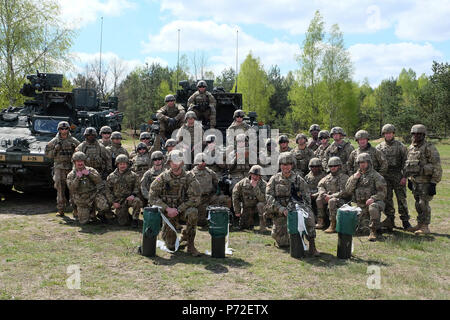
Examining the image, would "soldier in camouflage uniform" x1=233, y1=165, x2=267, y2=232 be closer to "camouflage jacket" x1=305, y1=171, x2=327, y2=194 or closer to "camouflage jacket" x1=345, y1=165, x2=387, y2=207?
"camouflage jacket" x1=305, y1=171, x2=327, y2=194

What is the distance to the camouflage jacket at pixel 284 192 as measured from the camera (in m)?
7.62

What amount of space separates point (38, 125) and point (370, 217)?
904cm

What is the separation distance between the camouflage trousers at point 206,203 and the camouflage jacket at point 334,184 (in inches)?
81.2

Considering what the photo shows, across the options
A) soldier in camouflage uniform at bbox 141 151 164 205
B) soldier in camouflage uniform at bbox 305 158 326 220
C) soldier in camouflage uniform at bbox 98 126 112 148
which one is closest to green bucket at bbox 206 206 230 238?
soldier in camouflage uniform at bbox 141 151 164 205

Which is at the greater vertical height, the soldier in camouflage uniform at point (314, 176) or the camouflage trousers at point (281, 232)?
the soldier in camouflage uniform at point (314, 176)

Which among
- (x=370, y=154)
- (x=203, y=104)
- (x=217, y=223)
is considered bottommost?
(x=217, y=223)

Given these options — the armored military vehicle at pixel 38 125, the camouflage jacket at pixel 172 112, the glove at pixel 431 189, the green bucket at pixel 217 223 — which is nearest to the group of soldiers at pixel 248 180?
the glove at pixel 431 189

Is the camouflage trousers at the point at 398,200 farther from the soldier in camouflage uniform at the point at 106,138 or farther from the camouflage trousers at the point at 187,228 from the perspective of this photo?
the soldier in camouflage uniform at the point at 106,138

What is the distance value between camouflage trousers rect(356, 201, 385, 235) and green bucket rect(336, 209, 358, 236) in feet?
4.93

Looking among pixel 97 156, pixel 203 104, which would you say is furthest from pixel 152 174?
pixel 203 104

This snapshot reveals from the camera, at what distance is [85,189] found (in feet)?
31.1

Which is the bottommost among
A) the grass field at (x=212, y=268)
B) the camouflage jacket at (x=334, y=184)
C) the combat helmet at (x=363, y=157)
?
the grass field at (x=212, y=268)

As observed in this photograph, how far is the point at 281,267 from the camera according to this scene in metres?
6.57

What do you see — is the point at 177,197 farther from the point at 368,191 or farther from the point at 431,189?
the point at 431,189
